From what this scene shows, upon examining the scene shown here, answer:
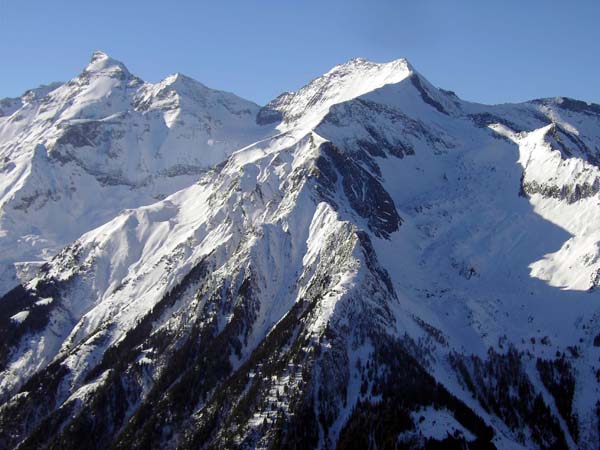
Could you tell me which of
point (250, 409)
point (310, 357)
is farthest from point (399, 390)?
point (250, 409)

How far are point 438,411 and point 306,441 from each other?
33206 mm

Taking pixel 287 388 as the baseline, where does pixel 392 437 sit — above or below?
below

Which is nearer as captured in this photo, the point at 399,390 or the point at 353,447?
the point at 353,447

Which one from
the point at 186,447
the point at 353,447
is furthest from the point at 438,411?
the point at 186,447

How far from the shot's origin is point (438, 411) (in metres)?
188

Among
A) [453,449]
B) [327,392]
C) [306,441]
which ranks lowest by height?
[453,449]

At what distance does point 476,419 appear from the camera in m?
198

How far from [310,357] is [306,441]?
2346 cm

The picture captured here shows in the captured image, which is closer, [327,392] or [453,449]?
[453,449]

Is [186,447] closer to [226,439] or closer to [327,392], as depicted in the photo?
[226,439]

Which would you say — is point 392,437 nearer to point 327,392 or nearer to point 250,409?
point 327,392

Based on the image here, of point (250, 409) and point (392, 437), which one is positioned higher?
point (250, 409)

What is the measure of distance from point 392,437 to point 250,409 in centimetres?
3878

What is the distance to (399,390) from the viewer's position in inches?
7589
